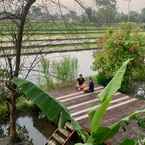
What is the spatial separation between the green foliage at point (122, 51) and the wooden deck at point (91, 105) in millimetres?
1298

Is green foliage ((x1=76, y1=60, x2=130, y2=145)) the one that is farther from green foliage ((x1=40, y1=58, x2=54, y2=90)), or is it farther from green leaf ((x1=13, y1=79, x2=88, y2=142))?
green foliage ((x1=40, y1=58, x2=54, y2=90))

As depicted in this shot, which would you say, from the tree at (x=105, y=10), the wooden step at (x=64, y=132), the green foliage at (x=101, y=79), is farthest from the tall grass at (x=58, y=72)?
the wooden step at (x=64, y=132)

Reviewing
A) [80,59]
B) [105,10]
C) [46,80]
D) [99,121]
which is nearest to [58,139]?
[99,121]

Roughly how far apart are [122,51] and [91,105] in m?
2.88

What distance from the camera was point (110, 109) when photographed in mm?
10000

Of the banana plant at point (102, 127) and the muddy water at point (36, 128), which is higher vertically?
the banana plant at point (102, 127)

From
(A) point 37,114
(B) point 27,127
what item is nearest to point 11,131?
(B) point 27,127

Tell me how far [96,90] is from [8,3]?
17.1 feet

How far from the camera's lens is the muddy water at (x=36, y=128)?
9.12 meters

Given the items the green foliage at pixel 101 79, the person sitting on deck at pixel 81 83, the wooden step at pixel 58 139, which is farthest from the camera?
the green foliage at pixel 101 79

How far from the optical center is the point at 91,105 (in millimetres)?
10141

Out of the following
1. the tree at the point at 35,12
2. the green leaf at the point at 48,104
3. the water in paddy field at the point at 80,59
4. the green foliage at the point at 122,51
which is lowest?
the water in paddy field at the point at 80,59

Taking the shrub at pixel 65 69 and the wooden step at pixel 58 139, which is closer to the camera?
the wooden step at pixel 58 139

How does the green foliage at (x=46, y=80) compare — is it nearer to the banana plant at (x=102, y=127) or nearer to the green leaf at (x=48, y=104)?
the green leaf at (x=48, y=104)
